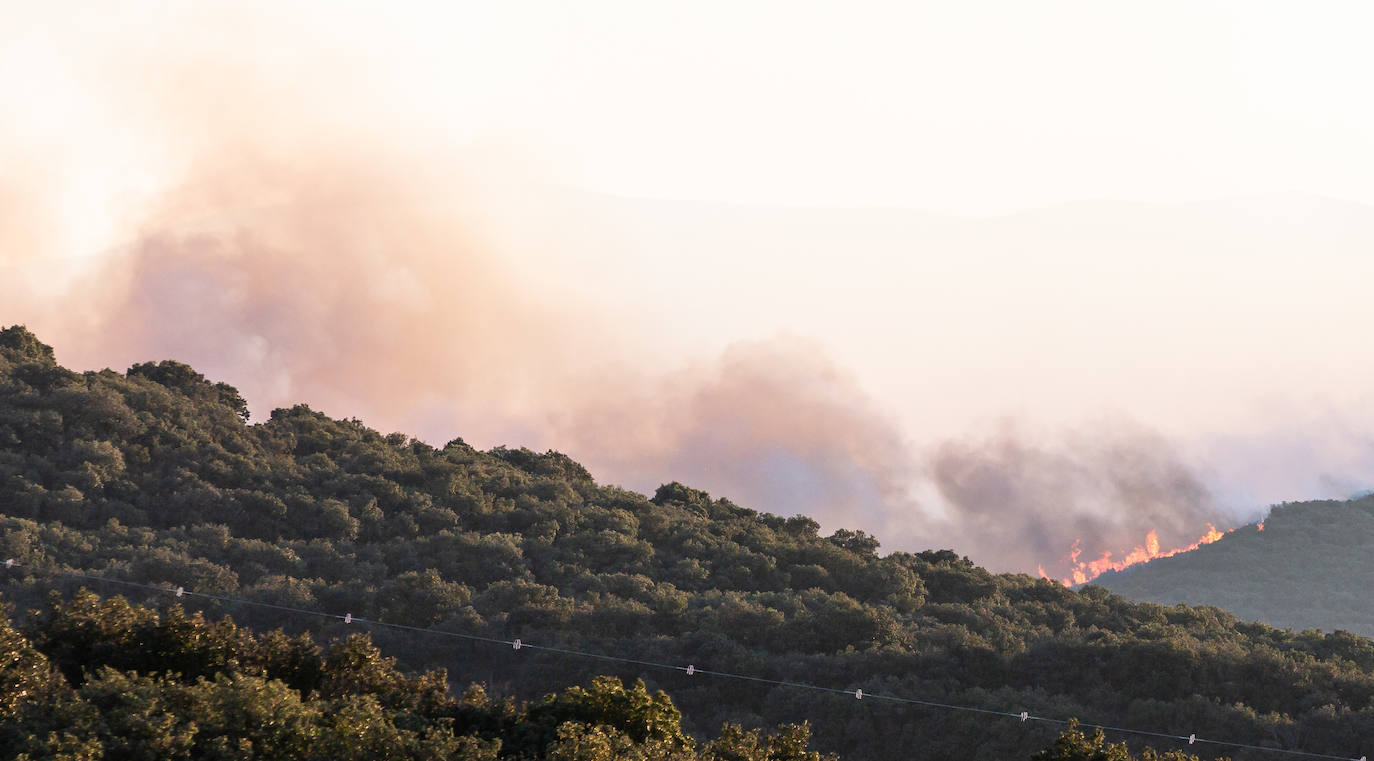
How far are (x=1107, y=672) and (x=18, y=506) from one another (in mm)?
39531

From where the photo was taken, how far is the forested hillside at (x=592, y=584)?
38969 mm

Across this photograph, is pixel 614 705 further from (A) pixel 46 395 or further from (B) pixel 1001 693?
(A) pixel 46 395

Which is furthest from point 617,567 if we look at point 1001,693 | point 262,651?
point 262,651

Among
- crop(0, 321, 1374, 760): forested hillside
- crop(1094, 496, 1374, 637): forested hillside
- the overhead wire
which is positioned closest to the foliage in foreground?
the overhead wire

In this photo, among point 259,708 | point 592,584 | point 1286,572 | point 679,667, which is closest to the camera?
point 259,708

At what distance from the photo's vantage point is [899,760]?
120ft

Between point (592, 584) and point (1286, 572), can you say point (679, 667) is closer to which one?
point (592, 584)

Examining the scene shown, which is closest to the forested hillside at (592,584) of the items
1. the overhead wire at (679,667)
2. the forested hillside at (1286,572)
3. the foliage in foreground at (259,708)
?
the overhead wire at (679,667)

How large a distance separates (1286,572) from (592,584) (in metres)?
124

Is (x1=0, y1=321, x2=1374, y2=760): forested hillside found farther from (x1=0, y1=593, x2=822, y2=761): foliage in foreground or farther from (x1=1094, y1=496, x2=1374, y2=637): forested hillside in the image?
(x1=1094, y1=496, x2=1374, y2=637): forested hillside

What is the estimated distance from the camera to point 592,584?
166ft

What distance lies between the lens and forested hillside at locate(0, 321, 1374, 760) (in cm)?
3897

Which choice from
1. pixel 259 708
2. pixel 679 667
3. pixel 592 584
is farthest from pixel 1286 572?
pixel 259 708

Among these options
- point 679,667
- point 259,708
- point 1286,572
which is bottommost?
point 259,708
